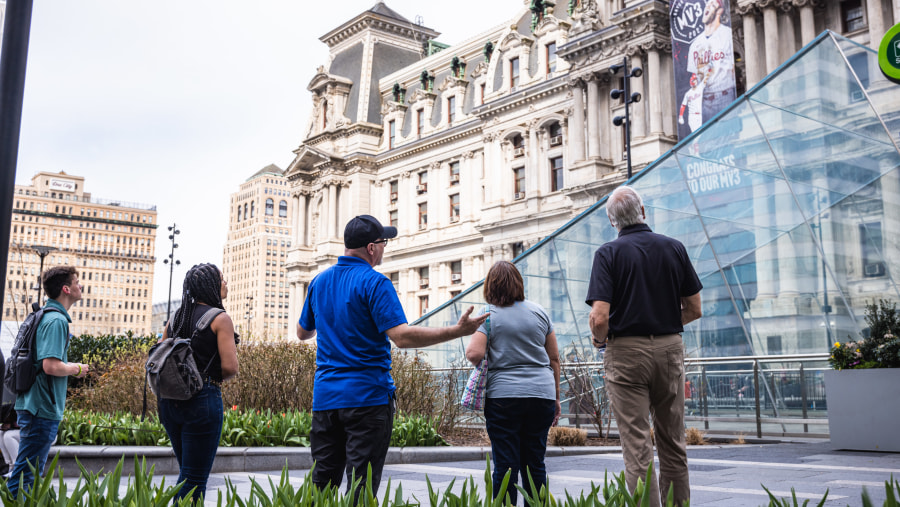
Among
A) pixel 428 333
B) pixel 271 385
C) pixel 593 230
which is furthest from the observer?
pixel 593 230

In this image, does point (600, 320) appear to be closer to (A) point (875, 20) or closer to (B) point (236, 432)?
(B) point (236, 432)

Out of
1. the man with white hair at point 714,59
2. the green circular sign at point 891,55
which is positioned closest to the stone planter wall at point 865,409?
the green circular sign at point 891,55

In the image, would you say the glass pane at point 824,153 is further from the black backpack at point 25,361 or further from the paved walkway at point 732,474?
A: the black backpack at point 25,361

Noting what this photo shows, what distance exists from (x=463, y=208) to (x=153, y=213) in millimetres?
113340

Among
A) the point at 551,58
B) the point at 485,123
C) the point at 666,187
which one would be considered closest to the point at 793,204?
the point at 666,187

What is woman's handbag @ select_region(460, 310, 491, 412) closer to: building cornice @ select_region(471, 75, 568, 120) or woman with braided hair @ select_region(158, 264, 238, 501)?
woman with braided hair @ select_region(158, 264, 238, 501)

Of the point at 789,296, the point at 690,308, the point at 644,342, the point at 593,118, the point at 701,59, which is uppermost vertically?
the point at 593,118

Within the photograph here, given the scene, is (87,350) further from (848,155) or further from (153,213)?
(153,213)

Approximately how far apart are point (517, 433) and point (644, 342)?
1.02 metres

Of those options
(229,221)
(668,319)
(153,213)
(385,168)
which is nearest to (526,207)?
(385,168)

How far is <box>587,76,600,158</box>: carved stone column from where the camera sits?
122 feet

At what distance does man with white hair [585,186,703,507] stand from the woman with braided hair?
230cm

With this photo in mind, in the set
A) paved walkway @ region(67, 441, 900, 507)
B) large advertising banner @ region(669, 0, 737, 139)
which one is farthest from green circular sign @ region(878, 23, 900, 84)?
large advertising banner @ region(669, 0, 737, 139)

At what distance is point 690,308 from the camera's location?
4992 millimetres
